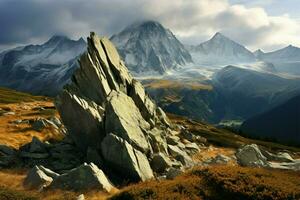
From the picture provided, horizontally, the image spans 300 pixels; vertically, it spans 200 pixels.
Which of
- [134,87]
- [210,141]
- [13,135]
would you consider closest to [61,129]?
[13,135]

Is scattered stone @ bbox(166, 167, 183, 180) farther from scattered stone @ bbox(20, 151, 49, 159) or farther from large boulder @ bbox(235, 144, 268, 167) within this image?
scattered stone @ bbox(20, 151, 49, 159)

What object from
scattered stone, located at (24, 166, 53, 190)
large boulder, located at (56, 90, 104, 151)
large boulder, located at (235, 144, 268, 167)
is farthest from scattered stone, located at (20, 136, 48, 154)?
large boulder, located at (235, 144, 268, 167)

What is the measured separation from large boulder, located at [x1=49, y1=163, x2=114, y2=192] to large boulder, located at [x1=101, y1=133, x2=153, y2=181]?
478 centimetres

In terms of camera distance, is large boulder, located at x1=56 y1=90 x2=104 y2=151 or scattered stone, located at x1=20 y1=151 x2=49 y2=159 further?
scattered stone, located at x1=20 y1=151 x2=49 y2=159

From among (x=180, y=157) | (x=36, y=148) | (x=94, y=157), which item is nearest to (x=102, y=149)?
(x=94, y=157)

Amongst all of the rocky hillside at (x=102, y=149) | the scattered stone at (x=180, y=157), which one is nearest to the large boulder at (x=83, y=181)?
the rocky hillside at (x=102, y=149)

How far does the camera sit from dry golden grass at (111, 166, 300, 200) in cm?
3047

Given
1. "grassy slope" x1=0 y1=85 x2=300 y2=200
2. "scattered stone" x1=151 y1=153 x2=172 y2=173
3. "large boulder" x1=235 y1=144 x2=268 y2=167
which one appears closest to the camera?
"grassy slope" x1=0 y1=85 x2=300 y2=200

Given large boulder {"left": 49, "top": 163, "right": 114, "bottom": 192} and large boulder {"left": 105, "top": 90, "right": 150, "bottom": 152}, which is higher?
large boulder {"left": 105, "top": 90, "right": 150, "bottom": 152}

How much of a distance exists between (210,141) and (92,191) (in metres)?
87.3

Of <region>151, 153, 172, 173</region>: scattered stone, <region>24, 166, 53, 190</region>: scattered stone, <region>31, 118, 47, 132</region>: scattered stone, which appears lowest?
<region>151, 153, 172, 173</region>: scattered stone

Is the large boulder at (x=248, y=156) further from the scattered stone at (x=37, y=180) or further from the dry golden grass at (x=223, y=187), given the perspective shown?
the scattered stone at (x=37, y=180)

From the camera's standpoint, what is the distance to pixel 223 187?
104 ft

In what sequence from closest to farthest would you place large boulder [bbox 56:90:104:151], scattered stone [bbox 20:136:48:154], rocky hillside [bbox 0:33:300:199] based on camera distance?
rocky hillside [bbox 0:33:300:199], large boulder [bbox 56:90:104:151], scattered stone [bbox 20:136:48:154]
